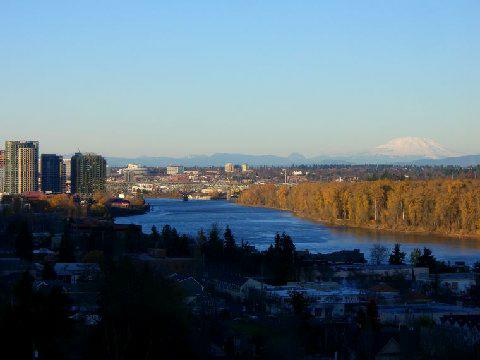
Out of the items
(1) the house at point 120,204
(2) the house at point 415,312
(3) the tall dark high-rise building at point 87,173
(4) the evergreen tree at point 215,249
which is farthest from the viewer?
(3) the tall dark high-rise building at point 87,173

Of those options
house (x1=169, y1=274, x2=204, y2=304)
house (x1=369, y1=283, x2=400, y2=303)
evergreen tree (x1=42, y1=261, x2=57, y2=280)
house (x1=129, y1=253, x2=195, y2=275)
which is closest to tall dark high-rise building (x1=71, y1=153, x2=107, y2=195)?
house (x1=129, y1=253, x2=195, y2=275)

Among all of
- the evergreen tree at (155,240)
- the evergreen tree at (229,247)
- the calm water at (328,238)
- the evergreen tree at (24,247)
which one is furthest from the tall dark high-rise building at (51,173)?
the evergreen tree at (229,247)

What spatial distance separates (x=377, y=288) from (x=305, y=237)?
9016mm

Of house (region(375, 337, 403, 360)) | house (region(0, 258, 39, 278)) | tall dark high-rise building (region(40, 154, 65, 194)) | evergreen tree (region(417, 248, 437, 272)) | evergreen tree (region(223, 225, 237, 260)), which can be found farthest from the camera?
tall dark high-rise building (region(40, 154, 65, 194))

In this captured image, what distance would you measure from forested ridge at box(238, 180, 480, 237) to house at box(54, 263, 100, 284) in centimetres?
1090

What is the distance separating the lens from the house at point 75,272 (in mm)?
10734

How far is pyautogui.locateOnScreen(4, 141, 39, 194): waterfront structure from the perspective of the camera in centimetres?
4328

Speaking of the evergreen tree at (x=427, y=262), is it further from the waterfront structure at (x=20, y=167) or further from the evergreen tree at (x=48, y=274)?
the waterfront structure at (x=20, y=167)

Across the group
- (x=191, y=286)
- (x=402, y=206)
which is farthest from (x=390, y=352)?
(x=402, y=206)

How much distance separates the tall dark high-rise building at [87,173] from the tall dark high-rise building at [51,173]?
1.49 m

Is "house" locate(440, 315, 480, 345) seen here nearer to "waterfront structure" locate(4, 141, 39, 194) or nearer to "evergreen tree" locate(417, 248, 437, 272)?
"evergreen tree" locate(417, 248, 437, 272)

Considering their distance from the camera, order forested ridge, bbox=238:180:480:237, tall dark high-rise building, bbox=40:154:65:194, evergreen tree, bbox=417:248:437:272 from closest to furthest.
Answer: evergreen tree, bbox=417:248:437:272
forested ridge, bbox=238:180:480:237
tall dark high-rise building, bbox=40:154:65:194

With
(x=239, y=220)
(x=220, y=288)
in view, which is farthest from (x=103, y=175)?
(x=220, y=288)

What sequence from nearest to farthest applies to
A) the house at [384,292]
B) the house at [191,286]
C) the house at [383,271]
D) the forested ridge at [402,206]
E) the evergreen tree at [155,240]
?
the house at [384,292] < the house at [191,286] < the house at [383,271] < the evergreen tree at [155,240] < the forested ridge at [402,206]
